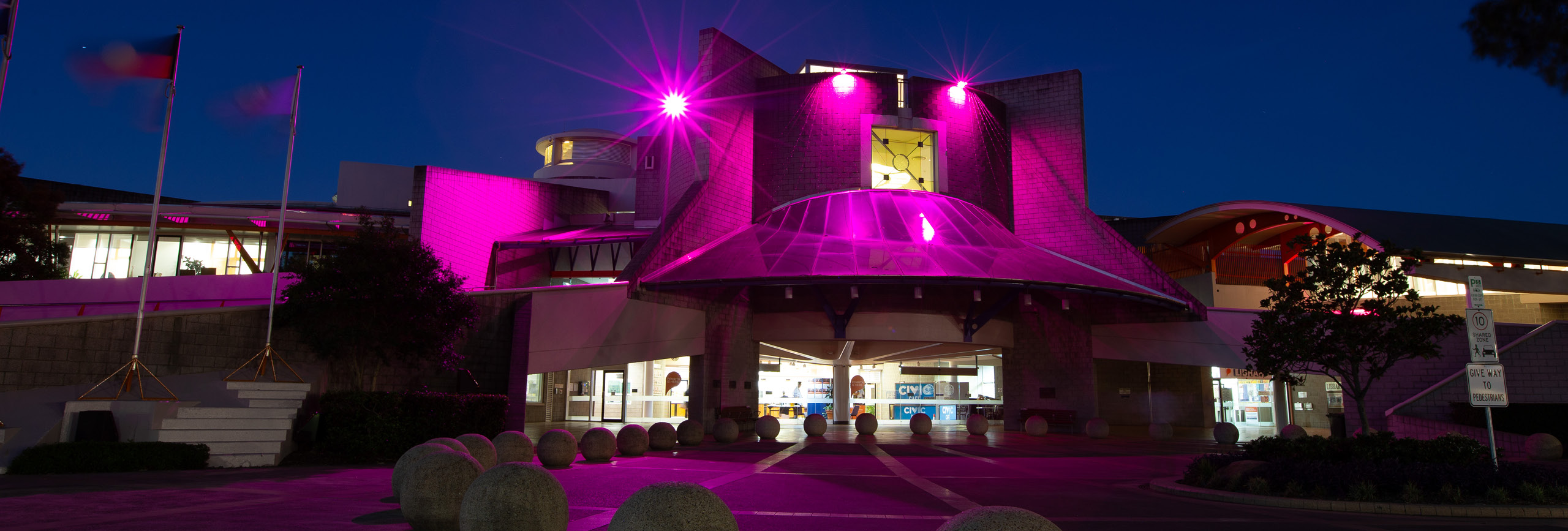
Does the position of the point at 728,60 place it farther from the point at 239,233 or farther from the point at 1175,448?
the point at 239,233

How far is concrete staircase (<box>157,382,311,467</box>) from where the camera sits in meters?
15.1

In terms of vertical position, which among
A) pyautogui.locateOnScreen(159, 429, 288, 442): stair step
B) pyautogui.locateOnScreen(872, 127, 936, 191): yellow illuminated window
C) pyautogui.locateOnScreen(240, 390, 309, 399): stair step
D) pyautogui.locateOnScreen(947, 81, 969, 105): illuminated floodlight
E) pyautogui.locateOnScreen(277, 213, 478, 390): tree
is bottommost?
pyautogui.locateOnScreen(159, 429, 288, 442): stair step

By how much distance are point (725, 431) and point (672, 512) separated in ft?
59.9

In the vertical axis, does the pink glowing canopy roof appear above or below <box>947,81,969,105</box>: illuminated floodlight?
below

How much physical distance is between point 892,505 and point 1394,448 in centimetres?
830

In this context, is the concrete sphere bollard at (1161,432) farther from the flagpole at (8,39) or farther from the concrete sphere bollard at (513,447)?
the flagpole at (8,39)

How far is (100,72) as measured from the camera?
14.6 metres

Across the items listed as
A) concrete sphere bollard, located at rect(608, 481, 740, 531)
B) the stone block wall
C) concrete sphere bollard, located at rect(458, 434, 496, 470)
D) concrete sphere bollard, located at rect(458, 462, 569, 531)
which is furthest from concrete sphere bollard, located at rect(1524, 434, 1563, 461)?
the stone block wall

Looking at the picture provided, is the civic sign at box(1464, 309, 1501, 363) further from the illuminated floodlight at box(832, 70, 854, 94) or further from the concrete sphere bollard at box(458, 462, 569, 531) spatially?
the illuminated floodlight at box(832, 70, 854, 94)

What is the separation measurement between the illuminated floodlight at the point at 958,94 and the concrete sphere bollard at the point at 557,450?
22.0m

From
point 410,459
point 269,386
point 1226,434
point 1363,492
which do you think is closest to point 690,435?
point 269,386

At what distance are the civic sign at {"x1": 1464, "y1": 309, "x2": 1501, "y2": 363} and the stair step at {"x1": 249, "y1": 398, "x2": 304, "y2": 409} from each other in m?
20.1

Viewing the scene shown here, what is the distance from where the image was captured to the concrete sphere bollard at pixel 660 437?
814 inches

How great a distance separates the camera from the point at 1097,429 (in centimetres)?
2816
